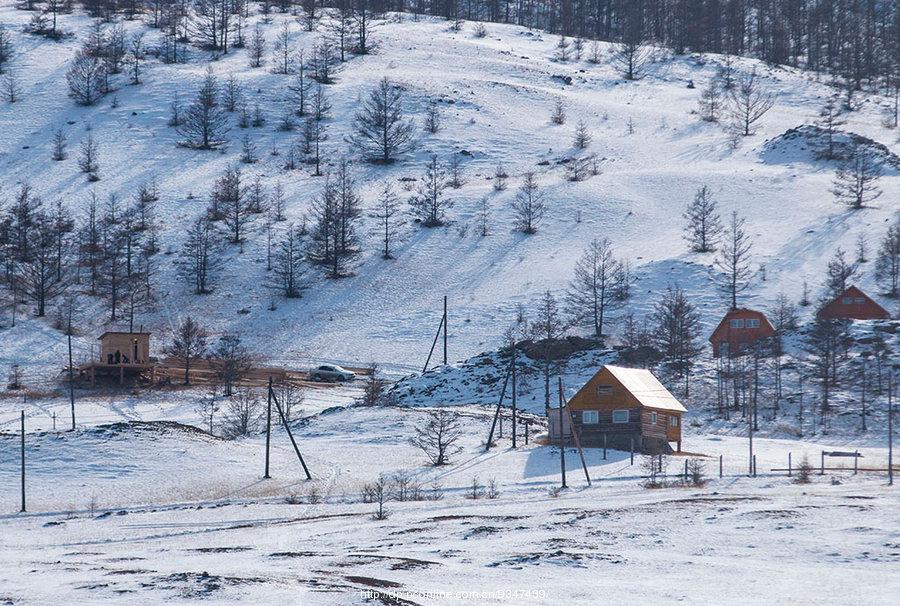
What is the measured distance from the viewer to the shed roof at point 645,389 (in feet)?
219

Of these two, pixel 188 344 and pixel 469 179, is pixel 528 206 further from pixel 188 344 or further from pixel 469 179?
pixel 188 344

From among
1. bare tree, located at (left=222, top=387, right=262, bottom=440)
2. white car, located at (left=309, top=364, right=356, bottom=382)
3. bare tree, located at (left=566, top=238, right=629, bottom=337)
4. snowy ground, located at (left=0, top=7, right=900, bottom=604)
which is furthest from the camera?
bare tree, located at (left=566, top=238, right=629, bottom=337)

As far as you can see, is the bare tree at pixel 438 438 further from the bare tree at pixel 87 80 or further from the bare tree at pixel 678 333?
the bare tree at pixel 87 80

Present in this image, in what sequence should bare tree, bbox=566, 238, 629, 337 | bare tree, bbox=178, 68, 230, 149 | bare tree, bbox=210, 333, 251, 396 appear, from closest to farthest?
bare tree, bbox=210, 333, 251, 396 → bare tree, bbox=566, 238, 629, 337 → bare tree, bbox=178, 68, 230, 149

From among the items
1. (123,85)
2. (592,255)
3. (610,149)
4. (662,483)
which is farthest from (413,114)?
(662,483)

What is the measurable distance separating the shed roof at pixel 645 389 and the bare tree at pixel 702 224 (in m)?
40.8

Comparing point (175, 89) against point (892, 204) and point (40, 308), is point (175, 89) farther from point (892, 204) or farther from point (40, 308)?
point (892, 204)

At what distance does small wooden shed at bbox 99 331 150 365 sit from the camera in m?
86.4

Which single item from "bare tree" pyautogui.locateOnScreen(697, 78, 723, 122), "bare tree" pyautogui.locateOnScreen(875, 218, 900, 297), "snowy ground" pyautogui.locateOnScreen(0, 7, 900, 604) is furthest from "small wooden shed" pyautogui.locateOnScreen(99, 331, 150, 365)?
"bare tree" pyautogui.locateOnScreen(697, 78, 723, 122)

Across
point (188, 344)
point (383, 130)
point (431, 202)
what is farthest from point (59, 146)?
point (188, 344)

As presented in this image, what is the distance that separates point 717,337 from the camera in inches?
3521

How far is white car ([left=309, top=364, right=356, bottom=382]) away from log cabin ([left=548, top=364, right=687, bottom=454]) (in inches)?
956

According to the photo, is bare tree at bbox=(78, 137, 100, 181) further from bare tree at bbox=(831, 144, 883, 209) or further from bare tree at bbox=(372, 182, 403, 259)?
bare tree at bbox=(831, 144, 883, 209)

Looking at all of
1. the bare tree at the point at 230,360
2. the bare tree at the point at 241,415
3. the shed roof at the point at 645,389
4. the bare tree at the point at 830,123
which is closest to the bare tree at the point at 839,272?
the bare tree at the point at 830,123
